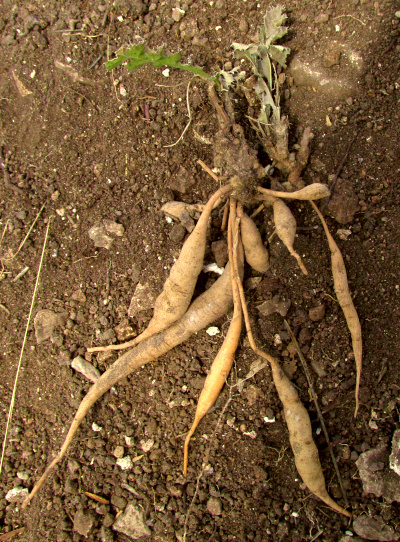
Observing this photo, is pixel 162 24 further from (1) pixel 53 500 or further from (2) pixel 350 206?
(1) pixel 53 500

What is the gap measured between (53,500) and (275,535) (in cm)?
94

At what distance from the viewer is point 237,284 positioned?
1.50 m

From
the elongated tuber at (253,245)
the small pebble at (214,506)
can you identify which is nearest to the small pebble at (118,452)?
the small pebble at (214,506)

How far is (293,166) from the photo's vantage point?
1.58 meters

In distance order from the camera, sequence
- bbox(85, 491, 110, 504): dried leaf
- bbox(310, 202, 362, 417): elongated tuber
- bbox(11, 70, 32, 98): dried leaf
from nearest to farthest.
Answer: bbox(310, 202, 362, 417): elongated tuber
bbox(85, 491, 110, 504): dried leaf
bbox(11, 70, 32, 98): dried leaf

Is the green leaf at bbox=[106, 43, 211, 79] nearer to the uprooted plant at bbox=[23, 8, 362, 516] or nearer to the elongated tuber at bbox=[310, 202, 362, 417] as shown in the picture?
the uprooted plant at bbox=[23, 8, 362, 516]

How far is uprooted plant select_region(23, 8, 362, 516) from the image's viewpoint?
1467 mm

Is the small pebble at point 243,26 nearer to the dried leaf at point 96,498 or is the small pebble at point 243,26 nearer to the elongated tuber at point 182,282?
the elongated tuber at point 182,282

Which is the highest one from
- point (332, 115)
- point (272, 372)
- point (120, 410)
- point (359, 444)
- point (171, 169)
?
point (332, 115)

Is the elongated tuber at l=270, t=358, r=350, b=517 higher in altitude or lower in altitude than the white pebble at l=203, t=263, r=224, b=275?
lower

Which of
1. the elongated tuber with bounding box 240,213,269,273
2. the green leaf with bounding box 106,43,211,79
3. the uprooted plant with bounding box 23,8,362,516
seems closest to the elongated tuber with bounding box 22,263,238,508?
the uprooted plant with bounding box 23,8,362,516

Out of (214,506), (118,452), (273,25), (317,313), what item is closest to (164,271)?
(317,313)

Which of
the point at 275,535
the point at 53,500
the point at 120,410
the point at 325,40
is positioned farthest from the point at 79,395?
the point at 325,40

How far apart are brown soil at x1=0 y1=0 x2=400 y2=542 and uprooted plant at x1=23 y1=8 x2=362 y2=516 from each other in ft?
0.25
